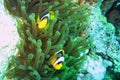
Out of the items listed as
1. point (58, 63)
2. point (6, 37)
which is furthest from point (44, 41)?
point (6, 37)

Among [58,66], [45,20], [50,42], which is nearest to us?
[50,42]

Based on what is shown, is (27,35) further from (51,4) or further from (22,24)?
(51,4)

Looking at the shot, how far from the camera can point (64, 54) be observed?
292 centimetres

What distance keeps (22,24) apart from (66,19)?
65cm

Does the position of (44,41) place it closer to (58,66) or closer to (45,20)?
(45,20)

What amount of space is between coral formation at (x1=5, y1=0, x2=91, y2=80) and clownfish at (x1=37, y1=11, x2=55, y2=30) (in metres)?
0.05

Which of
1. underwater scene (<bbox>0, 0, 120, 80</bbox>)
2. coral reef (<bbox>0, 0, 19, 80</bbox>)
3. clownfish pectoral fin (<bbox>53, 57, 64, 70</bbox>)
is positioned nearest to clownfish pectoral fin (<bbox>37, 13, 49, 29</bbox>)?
underwater scene (<bbox>0, 0, 120, 80</bbox>)

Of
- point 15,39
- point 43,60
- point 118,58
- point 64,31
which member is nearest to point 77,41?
point 64,31

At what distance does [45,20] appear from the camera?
2928 millimetres

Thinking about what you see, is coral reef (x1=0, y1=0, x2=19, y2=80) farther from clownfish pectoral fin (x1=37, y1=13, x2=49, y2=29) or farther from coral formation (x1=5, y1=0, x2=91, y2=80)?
clownfish pectoral fin (x1=37, y1=13, x2=49, y2=29)

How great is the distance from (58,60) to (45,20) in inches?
21.0

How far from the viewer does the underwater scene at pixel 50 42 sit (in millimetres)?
2699

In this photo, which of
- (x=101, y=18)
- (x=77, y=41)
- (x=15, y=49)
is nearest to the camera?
(x=15, y=49)

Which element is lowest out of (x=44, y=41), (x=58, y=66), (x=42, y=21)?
(x=58, y=66)
